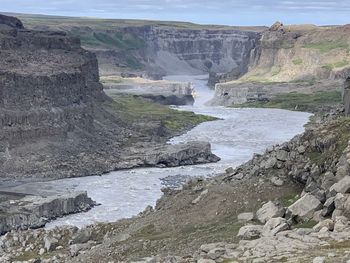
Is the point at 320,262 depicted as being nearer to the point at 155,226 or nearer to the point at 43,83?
the point at 155,226

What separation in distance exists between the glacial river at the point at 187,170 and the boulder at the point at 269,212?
29142mm

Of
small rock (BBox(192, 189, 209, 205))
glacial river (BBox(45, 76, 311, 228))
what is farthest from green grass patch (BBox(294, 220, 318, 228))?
glacial river (BBox(45, 76, 311, 228))

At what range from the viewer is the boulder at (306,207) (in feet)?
112

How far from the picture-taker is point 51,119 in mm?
103375

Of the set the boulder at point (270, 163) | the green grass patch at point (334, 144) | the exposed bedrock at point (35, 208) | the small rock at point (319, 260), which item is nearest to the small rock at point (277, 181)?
the green grass patch at point (334, 144)

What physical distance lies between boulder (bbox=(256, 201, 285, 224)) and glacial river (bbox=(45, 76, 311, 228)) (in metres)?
29.1

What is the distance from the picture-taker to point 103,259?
124ft

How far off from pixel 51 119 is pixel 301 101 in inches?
3629

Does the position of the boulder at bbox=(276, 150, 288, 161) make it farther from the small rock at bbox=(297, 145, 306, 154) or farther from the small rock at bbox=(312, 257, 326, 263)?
the small rock at bbox=(312, 257, 326, 263)

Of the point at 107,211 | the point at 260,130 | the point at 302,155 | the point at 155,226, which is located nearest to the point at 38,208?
the point at 107,211

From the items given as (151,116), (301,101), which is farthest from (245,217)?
(301,101)

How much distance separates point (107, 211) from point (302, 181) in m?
32.1

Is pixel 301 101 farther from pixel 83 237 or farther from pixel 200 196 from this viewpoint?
pixel 200 196

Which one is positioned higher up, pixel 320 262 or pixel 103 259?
pixel 320 262
